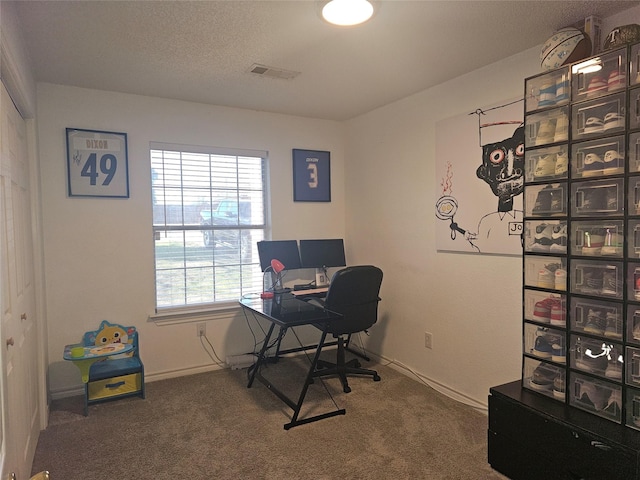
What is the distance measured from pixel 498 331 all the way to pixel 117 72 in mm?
3085

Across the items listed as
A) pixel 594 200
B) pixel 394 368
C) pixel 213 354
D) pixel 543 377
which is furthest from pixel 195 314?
pixel 594 200

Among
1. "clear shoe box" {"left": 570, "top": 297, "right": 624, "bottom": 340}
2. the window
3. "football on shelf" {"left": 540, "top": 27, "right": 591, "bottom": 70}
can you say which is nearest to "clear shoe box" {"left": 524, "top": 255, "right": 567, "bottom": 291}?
"clear shoe box" {"left": 570, "top": 297, "right": 624, "bottom": 340}

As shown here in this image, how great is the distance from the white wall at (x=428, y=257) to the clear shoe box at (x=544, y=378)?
1.36ft

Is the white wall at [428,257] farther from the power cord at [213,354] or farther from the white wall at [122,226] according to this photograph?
the power cord at [213,354]

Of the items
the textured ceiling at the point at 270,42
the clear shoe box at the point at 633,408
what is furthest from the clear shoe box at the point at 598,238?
the textured ceiling at the point at 270,42

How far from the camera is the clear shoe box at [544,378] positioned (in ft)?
6.76

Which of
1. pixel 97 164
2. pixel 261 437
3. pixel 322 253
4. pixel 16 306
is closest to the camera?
pixel 16 306

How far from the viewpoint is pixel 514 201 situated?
2.61 meters

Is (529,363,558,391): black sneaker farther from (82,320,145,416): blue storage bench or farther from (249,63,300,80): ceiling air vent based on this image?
(82,320,145,416): blue storage bench

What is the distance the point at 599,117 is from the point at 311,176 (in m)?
2.61

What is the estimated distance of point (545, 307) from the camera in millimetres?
2137

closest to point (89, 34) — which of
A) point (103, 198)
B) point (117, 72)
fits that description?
point (117, 72)

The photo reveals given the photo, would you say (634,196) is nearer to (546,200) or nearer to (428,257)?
(546,200)

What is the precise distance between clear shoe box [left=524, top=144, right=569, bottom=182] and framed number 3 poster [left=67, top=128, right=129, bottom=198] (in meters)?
2.87
